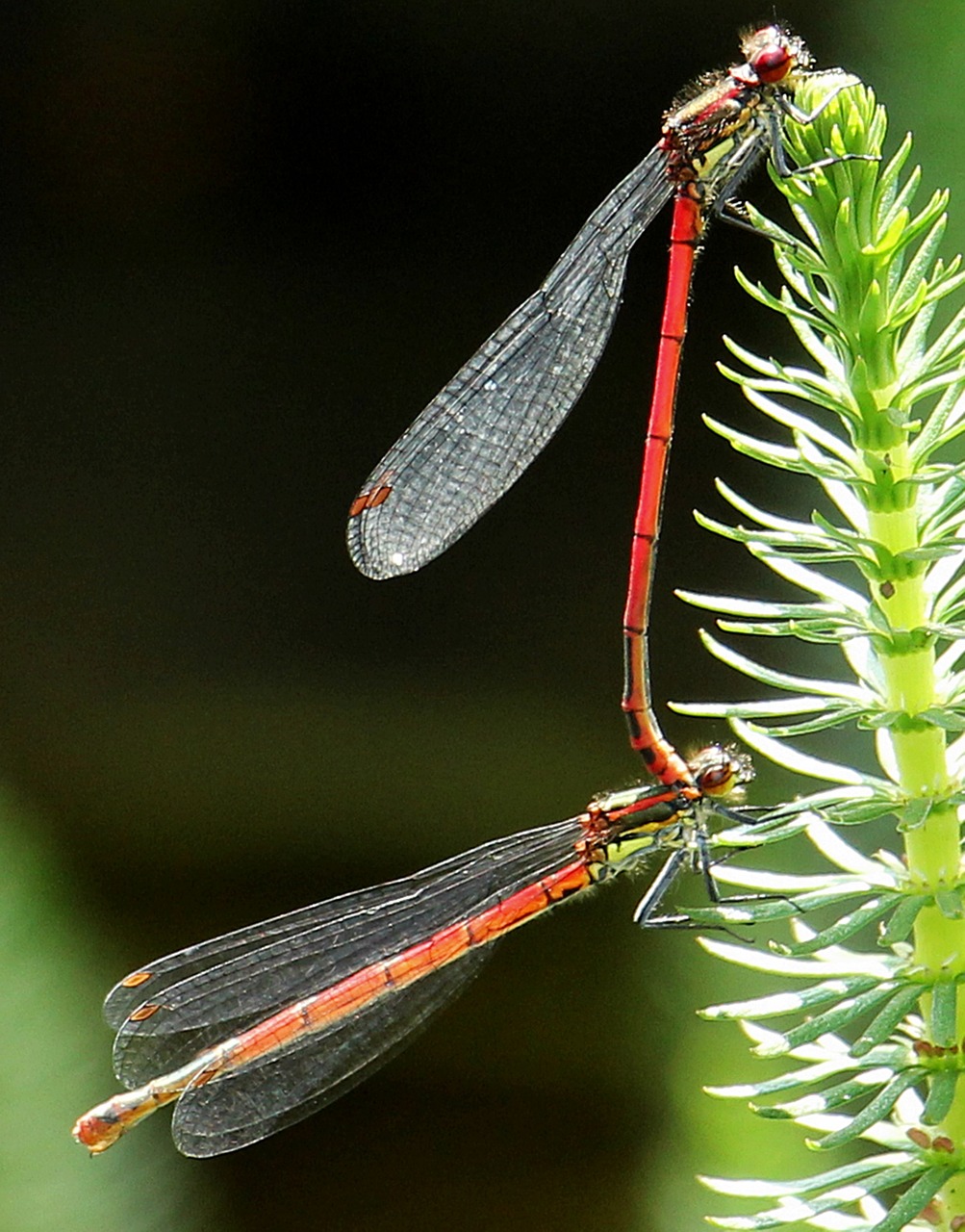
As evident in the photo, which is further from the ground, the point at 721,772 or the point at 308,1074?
the point at 721,772

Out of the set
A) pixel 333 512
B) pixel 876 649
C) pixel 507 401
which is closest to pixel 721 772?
pixel 507 401

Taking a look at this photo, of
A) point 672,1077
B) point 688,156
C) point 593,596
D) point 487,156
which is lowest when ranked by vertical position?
point 672,1077

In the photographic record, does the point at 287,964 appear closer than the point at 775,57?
No

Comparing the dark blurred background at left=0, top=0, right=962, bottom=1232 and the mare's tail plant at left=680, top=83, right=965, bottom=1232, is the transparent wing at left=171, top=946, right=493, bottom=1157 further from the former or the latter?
the mare's tail plant at left=680, top=83, right=965, bottom=1232

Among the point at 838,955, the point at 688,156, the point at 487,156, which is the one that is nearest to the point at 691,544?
the point at 487,156

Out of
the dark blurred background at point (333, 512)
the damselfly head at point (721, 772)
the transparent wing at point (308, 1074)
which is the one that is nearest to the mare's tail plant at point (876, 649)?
the damselfly head at point (721, 772)

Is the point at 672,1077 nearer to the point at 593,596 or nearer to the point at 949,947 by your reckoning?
the point at 949,947

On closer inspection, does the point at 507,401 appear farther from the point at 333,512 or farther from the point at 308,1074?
the point at 333,512
